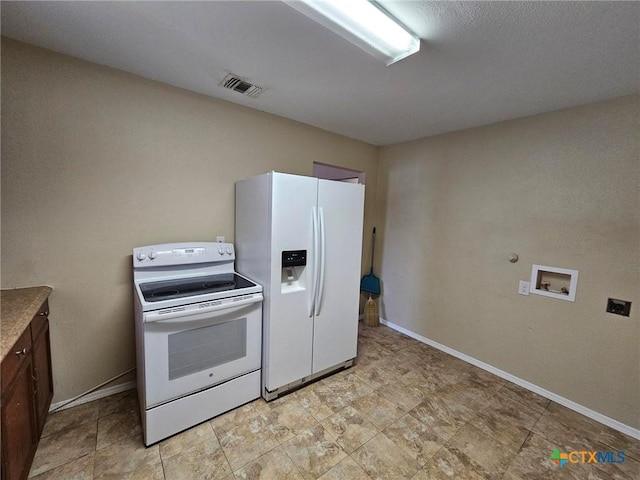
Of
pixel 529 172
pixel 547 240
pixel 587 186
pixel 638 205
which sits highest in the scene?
pixel 529 172

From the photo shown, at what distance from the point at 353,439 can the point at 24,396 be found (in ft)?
6.08

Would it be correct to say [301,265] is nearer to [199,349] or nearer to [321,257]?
[321,257]

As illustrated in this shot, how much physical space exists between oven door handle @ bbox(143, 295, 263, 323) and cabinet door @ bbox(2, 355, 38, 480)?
21.7 inches

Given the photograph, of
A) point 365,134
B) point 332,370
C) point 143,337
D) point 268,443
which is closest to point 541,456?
point 332,370

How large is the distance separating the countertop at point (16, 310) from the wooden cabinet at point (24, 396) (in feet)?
0.12

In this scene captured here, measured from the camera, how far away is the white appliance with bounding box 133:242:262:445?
1.64 m

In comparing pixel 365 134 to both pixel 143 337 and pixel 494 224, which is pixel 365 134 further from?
pixel 143 337

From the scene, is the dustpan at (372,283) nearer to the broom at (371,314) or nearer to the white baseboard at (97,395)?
the broom at (371,314)

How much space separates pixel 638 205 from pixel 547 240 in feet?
1.85

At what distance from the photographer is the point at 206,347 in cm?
183

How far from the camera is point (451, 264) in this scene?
2.95 meters

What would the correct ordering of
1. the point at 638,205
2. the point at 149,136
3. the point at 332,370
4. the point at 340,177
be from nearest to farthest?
the point at 638,205 < the point at 149,136 < the point at 332,370 < the point at 340,177

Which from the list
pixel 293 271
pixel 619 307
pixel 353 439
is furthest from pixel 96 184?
pixel 619 307

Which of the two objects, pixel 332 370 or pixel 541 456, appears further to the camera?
pixel 332 370
